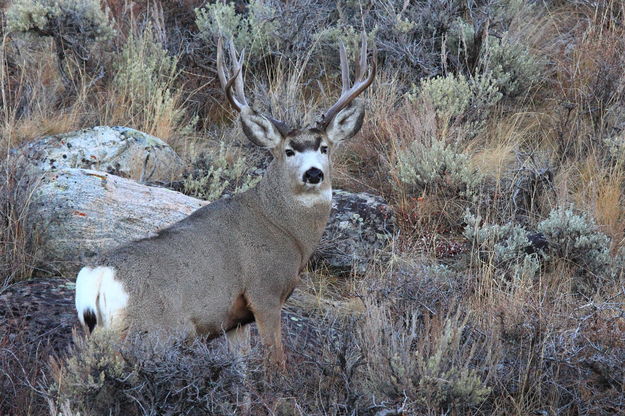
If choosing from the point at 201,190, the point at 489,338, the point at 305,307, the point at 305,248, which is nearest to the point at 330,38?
the point at 201,190

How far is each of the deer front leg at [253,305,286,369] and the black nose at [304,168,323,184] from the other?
2.62 feet

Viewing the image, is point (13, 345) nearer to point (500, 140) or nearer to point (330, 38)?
point (500, 140)

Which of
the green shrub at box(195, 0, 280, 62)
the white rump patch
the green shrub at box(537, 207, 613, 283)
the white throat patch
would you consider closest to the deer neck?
the white throat patch

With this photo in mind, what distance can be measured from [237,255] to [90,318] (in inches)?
39.3

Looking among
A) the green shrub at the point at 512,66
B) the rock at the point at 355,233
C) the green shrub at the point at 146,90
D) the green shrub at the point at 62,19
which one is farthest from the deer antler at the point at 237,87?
the green shrub at the point at 512,66

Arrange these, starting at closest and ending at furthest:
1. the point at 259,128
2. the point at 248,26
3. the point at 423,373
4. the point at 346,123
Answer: the point at 423,373, the point at 259,128, the point at 346,123, the point at 248,26

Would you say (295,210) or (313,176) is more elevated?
(313,176)

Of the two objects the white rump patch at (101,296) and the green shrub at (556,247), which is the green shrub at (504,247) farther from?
the white rump patch at (101,296)

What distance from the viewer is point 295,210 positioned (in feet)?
18.3

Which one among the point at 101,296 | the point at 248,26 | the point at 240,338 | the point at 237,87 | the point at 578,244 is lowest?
the point at 240,338

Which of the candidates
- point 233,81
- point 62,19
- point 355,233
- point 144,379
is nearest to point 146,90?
point 62,19

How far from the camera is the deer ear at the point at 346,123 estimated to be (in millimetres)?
5832

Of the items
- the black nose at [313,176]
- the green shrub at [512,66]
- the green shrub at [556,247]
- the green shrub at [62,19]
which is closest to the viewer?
the black nose at [313,176]

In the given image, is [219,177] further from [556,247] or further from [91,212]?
[556,247]
